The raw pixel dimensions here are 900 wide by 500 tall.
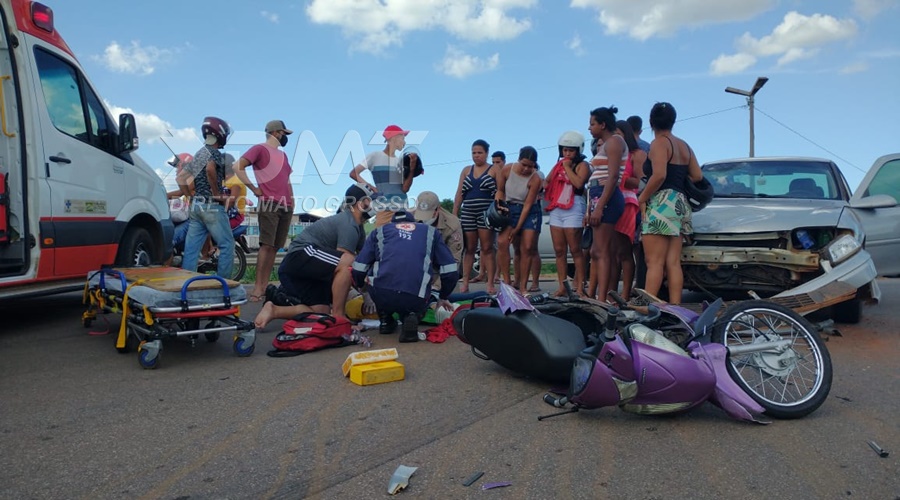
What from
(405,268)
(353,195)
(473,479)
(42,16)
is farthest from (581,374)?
(42,16)

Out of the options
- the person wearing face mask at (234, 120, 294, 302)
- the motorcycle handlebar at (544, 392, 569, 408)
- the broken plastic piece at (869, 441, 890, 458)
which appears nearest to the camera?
the broken plastic piece at (869, 441, 890, 458)

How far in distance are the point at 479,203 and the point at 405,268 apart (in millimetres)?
3052

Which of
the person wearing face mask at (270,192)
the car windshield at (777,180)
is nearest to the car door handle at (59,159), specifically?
the person wearing face mask at (270,192)

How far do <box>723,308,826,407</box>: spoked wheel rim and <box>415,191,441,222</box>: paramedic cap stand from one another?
4.42m

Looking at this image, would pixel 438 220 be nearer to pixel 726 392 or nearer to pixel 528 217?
pixel 528 217

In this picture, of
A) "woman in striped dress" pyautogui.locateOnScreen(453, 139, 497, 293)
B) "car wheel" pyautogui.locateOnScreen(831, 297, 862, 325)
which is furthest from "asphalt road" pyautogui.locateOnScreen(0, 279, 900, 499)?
"woman in striped dress" pyautogui.locateOnScreen(453, 139, 497, 293)

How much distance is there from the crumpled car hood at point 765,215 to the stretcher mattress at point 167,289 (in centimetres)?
408

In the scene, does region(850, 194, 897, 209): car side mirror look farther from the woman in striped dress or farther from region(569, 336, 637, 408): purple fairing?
region(569, 336, 637, 408): purple fairing

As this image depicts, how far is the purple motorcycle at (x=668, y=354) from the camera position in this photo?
3.27m

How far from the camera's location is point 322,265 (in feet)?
19.4

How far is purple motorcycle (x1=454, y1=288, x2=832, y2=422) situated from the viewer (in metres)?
3.27

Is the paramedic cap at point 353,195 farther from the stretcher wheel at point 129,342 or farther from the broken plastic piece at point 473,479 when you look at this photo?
the broken plastic piece at point 473,479

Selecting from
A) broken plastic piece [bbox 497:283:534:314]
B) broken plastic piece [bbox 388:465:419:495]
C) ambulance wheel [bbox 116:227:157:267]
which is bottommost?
broken plastic piece [bbox 388:465:419:495]

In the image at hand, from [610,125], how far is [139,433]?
505cm
